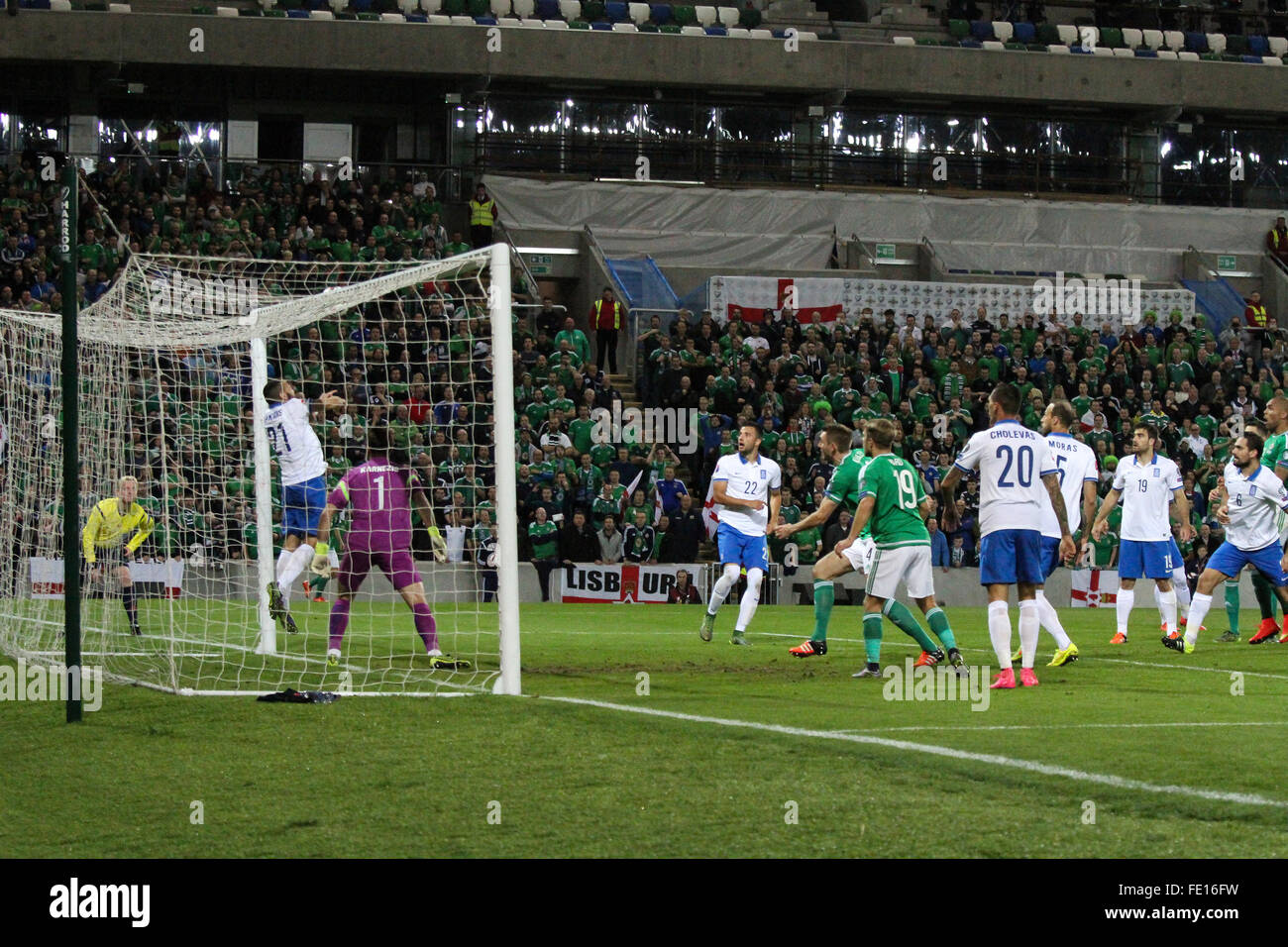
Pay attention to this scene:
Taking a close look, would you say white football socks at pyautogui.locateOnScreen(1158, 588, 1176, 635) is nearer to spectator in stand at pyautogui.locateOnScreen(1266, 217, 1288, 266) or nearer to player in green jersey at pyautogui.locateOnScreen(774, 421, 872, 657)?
player in green jersey at pyautogui.locateOnScreen(774, 421, 872, 657)

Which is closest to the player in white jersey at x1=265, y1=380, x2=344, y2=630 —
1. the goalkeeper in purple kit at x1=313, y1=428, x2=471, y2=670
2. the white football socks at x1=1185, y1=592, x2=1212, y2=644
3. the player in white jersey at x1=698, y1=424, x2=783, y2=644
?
the goalkeeper in purple kit at x1=313, y1=428, x2=471, y2=670

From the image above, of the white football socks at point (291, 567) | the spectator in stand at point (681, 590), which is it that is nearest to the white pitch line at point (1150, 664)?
the white football socks at point (291, 567)

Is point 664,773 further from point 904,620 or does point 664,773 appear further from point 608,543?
point 608,543

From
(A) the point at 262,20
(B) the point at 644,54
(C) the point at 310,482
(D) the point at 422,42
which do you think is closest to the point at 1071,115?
(B) the point at 644,54

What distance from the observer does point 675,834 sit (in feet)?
21.8

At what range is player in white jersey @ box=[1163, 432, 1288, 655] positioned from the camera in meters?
16.5

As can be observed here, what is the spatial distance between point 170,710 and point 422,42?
2825cm

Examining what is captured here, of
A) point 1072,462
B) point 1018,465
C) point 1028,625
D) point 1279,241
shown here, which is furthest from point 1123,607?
point 1279,241

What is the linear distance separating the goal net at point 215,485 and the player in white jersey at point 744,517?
257cm

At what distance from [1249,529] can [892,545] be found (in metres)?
5.46

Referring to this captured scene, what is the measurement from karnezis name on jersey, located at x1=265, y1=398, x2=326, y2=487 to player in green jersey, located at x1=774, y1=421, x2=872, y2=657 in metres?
4.53

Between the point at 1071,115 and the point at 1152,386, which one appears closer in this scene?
the point at 1152,386

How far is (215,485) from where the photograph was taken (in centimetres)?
1599
